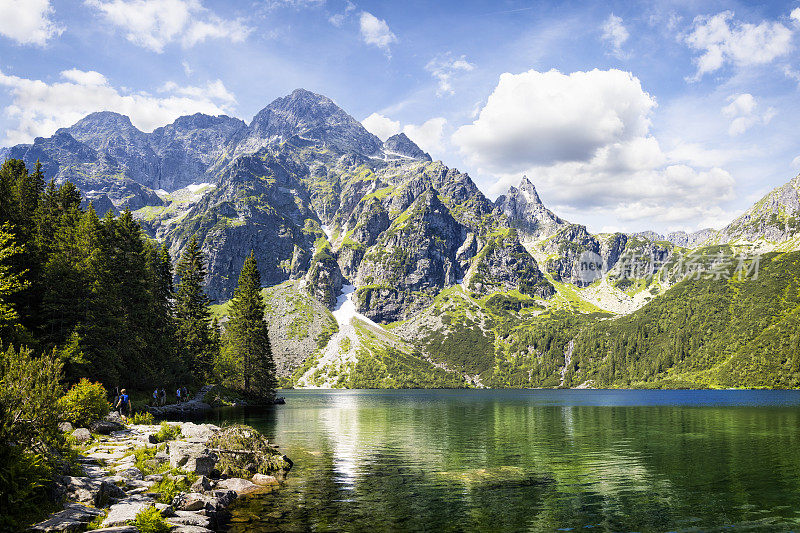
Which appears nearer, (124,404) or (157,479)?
(157,479)

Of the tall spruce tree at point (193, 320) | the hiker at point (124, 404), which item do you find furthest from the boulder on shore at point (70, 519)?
the tall spruce tree at point (193, 320)

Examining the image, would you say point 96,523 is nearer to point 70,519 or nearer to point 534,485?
point 70,519

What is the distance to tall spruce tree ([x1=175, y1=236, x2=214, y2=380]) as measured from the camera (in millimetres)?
105688

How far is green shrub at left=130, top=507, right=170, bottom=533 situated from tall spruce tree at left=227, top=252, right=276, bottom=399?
105219 millimetres

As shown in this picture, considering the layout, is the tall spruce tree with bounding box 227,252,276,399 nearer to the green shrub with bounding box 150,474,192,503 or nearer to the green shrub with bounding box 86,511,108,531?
the green shrub with bounding box 150,474,192,503

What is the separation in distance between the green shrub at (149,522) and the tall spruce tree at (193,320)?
90692 millimetres

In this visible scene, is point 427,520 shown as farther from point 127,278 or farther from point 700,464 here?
point 127,278

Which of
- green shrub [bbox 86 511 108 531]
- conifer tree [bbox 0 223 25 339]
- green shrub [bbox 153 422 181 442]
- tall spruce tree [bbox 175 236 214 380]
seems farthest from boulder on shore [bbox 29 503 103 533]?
tall spruce tree [bbox 175 236 214 380]

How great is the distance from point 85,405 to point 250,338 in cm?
8444

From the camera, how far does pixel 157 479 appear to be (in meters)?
28.1

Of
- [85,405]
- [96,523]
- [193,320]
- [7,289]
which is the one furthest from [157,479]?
[193,320]

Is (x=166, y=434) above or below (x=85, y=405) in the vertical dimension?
below

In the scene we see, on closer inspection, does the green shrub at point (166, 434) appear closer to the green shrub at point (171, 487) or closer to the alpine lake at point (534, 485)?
the green shrub at point (171, 487)

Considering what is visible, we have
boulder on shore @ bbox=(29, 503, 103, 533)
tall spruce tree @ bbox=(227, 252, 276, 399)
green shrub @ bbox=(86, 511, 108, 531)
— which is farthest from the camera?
tall spruce tree @ bbox=(227, 252, 276, 399)
